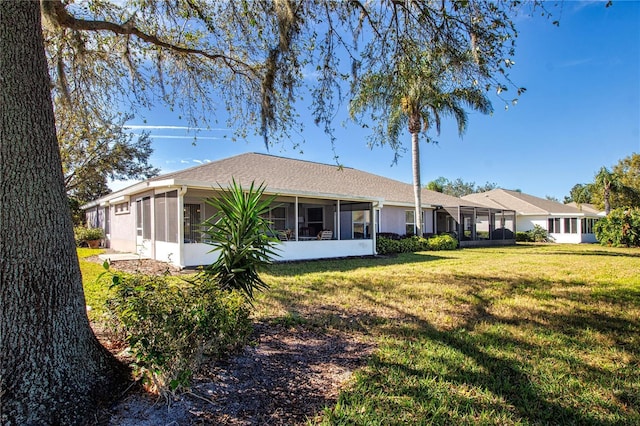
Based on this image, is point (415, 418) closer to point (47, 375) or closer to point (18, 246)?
point (47, 375)

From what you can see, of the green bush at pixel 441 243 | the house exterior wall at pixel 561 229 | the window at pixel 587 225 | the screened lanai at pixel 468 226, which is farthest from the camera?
the window at pixel 587 225

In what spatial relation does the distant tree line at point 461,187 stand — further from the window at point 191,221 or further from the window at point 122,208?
the window at point 191,221

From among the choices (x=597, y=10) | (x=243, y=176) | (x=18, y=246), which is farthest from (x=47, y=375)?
(x=243, y=176)

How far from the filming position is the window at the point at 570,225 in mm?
Answer: 30891

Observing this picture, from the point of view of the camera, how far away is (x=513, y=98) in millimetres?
4984

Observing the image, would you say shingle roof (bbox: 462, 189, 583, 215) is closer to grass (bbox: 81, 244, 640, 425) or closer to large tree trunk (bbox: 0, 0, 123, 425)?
grass (bbox: 81, 244, 640, 425)

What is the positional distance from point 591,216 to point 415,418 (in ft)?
125

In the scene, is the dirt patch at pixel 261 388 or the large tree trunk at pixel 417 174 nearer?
the dirt patch at pixel 261 388

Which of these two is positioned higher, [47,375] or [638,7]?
[638,7]

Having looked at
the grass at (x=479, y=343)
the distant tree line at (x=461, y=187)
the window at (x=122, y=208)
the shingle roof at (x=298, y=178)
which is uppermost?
the distant tree line at (x=461, y=187)

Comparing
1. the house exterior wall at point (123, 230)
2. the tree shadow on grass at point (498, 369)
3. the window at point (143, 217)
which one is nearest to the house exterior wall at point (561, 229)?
the tree shadow on grass at point (498, 369)

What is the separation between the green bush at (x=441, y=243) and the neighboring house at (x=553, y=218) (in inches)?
504

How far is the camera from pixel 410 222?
2269 cm

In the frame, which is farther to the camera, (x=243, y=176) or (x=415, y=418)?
(x=243, y=176)
